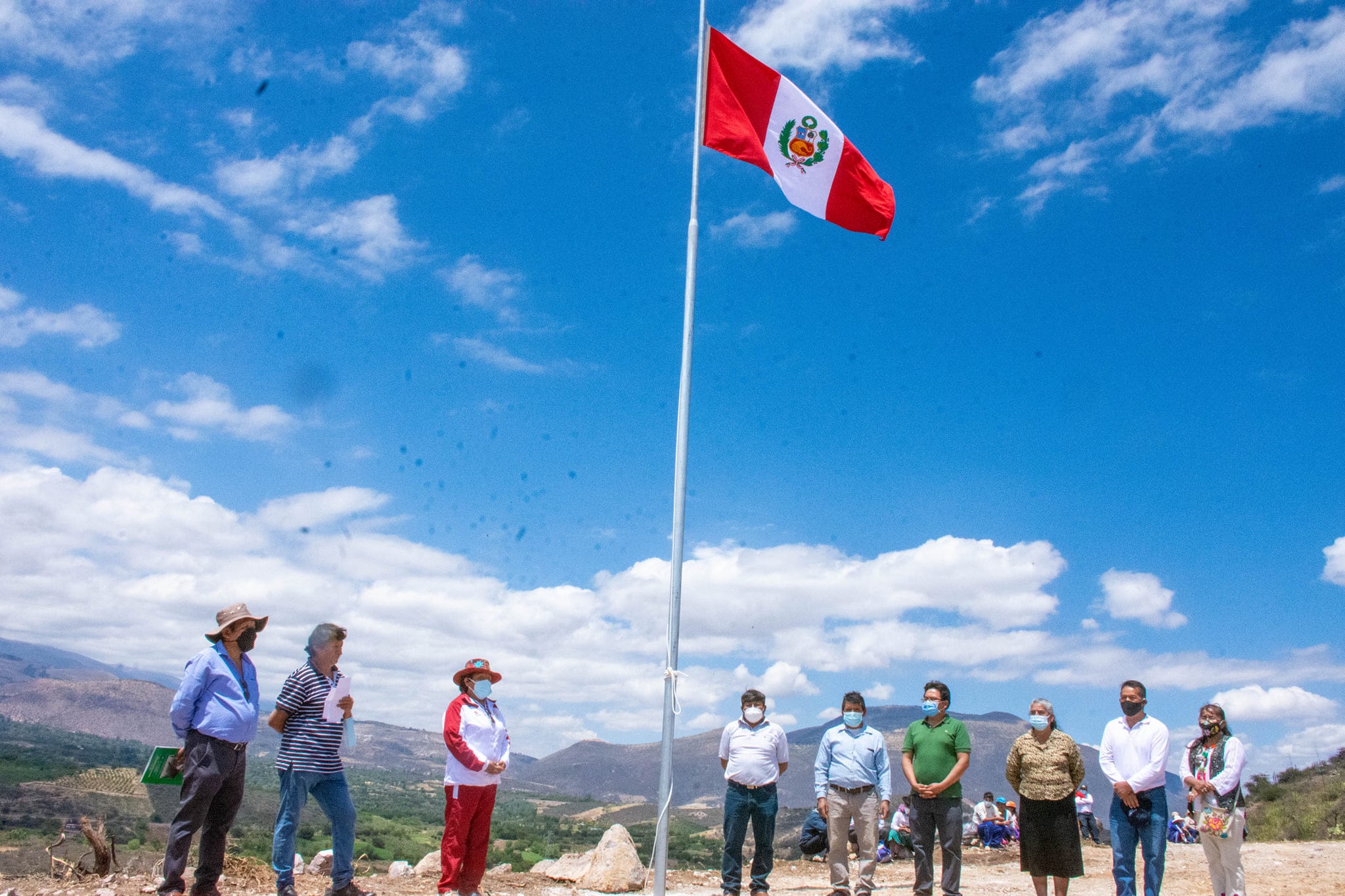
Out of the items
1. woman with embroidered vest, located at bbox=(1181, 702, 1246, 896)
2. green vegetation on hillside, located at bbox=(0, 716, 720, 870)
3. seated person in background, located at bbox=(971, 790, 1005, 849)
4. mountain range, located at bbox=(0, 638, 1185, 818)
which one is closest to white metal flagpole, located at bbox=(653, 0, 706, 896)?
woman with embroidered vest, located at bbox=(1181, 702, 1246, 896)

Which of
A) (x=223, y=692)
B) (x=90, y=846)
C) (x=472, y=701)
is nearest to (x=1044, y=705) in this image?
(x=472, y=701)

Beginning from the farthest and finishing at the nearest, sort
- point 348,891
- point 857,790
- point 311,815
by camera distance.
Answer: point 311,815 < point 857,790 < point 348,891

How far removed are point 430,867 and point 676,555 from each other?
5706mm

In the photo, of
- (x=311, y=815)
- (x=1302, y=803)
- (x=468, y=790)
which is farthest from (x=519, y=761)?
(x=468, y=790)

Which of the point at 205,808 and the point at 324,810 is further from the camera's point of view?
the point at 324,810

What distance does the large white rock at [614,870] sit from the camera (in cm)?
907

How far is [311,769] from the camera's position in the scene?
6.61m

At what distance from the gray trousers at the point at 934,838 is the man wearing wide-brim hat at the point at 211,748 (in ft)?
19.2

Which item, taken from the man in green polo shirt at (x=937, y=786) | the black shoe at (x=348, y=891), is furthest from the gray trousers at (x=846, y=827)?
the black shoe at (x=348, y=891)

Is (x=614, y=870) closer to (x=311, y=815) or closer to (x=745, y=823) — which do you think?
(x=745, y=823)

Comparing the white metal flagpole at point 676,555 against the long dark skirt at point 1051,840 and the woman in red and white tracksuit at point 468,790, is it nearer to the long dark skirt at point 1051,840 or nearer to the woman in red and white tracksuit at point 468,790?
the woman in red and white tracksuit at point 468,790

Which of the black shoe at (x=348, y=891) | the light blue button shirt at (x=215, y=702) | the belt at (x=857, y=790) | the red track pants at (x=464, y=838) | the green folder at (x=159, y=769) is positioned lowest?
the black shoe at (x=348, y=891)

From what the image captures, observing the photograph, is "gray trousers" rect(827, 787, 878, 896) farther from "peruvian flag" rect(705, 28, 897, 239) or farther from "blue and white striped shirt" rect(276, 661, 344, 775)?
"peruvian flag" rect(705, 28, 897, 239)

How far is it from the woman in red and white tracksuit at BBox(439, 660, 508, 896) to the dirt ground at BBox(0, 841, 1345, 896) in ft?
2.39
